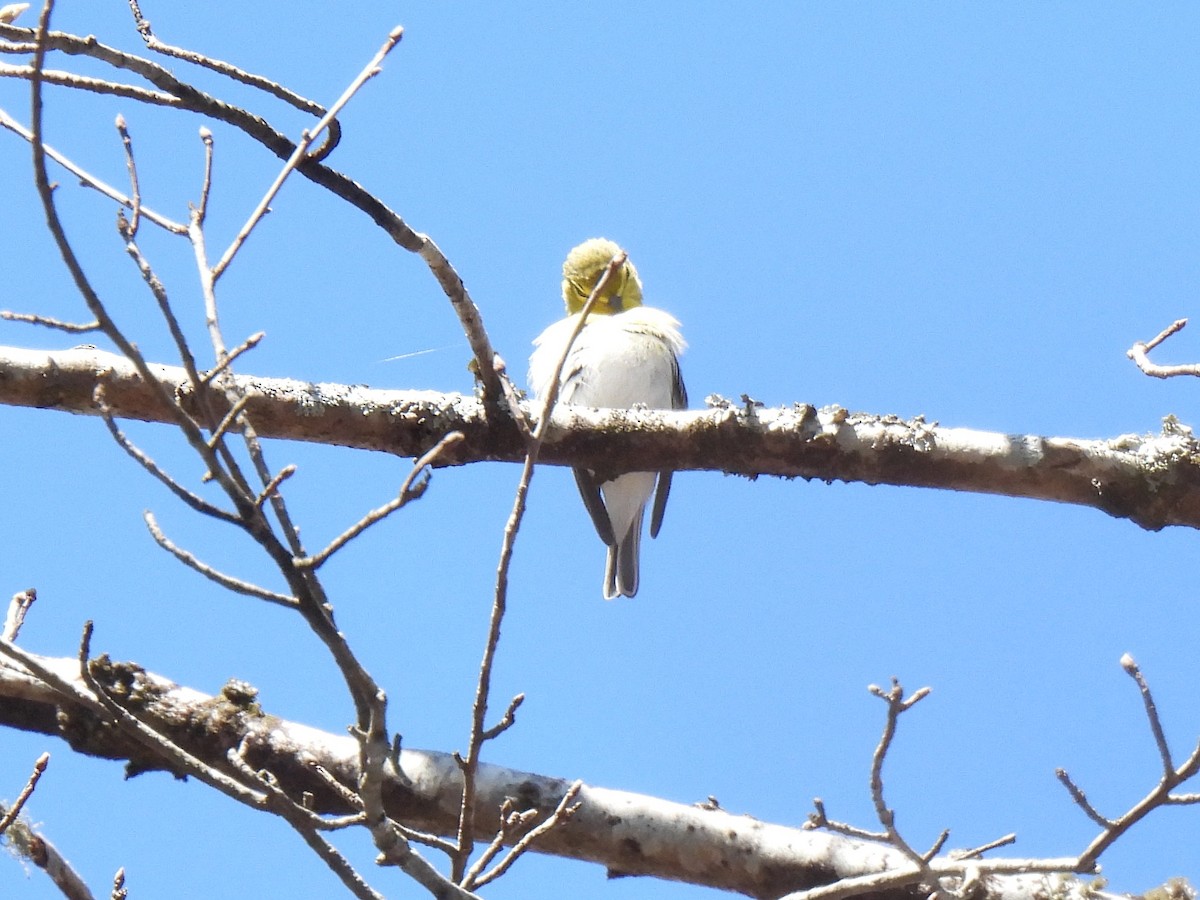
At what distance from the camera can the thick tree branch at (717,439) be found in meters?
3.26

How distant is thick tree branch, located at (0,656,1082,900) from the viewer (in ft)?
10.0

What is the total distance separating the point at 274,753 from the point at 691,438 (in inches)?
57.0

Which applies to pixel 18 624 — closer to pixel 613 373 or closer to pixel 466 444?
pixel 466 444

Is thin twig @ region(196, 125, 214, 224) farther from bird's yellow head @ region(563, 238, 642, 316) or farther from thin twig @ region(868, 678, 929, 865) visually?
bird's yellow head @ region(563, 238, 642, 316)

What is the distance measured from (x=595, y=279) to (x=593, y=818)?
4.13m

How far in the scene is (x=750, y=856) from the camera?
3.10 m

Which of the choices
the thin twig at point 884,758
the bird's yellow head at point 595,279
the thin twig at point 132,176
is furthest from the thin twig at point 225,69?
the bird's yellow head at point 595,279

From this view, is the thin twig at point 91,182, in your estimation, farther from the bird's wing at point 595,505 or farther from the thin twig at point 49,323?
the bird's wing at point 595,505

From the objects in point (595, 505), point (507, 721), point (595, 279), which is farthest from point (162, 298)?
point (595, 279)

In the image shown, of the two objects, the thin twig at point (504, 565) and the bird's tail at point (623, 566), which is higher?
the bird's tail at point (623, 566)

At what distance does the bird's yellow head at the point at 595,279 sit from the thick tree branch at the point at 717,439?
10.7 feet

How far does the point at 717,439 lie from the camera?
3.42 m

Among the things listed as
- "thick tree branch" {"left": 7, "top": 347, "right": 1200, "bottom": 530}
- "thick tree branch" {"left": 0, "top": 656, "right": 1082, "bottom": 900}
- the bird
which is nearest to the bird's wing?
the bird

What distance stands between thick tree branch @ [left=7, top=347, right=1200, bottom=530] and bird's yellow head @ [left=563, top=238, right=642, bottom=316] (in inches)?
129
